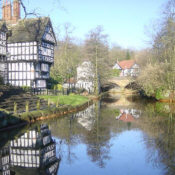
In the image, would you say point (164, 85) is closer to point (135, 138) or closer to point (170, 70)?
point (170, 70)

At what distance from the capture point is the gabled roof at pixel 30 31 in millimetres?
30108

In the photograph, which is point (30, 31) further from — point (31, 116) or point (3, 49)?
point (31, 116)

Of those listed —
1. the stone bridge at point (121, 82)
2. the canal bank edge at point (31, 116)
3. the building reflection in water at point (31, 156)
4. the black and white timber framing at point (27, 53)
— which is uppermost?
the black and white timber framing at point (27, 53)

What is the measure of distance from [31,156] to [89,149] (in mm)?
2924

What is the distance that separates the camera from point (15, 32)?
31.7 metres

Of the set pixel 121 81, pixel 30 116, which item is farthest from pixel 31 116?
pixel 121 81

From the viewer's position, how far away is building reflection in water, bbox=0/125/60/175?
9.50 meters

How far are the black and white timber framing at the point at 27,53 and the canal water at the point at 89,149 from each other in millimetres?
14516

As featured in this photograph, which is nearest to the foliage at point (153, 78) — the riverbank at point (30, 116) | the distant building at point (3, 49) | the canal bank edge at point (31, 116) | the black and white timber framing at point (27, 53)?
the black and white timber framing at point (27, 53)

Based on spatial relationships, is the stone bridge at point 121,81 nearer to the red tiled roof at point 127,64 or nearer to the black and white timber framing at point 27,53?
the red tiled roof at point 127,64

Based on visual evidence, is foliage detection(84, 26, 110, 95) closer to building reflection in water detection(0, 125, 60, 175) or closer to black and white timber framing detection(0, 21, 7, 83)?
black and white timber framing detection(0, 21, 7, 83)

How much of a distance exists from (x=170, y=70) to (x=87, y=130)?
71.3 feet

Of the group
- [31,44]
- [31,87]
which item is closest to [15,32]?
[31,44]

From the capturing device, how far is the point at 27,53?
30422mm
